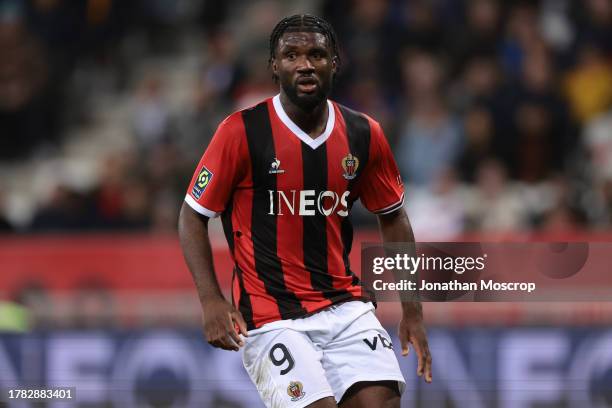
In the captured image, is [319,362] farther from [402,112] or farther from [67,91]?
[67,91]

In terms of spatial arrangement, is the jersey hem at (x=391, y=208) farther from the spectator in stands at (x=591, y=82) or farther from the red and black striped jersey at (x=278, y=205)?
the spectator in stands at (x=591, y=82)

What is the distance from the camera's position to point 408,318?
5203mm

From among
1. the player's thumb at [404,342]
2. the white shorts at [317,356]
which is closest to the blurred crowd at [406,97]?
the player's thumb at [404,342]

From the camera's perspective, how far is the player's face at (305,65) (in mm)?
4824

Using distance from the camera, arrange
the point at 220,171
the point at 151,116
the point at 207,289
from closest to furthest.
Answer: the point at 207,289, the point at 220,171, the point at 151,116

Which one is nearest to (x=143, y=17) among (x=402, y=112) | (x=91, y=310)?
(x=402, y=112)

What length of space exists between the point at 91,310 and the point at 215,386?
6.83 ft

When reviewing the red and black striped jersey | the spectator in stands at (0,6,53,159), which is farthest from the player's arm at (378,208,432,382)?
the spectator in stands at (0,6,53,159)

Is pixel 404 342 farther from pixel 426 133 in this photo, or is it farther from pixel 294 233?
pixel 426 133

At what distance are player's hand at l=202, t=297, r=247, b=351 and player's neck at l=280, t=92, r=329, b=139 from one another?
79cm

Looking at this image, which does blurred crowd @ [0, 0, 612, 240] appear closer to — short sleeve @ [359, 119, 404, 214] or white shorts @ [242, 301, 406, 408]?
short sleeve @ [359, 119, 404, 214]

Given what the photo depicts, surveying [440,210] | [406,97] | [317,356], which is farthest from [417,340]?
[406,97]

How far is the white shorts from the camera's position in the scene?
4742 mm

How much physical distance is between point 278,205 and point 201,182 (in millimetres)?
314
